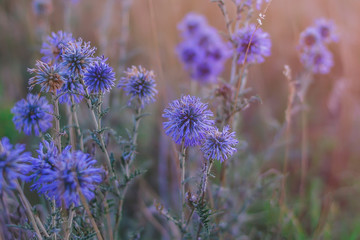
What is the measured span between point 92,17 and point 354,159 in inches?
196

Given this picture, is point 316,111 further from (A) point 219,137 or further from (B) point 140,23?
(A) point 219,137

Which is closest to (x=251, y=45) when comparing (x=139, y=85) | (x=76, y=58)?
(x=139, y=85)

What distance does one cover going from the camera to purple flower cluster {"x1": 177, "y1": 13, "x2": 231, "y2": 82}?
383 cm

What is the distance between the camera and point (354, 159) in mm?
3924

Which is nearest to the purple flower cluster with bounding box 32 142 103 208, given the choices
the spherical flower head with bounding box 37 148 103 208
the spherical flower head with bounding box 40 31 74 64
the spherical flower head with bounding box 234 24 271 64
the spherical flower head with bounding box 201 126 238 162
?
the spherical flower head with bounding box 37 148 103 208

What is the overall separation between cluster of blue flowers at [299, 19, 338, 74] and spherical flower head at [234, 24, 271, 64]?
0.82 meters

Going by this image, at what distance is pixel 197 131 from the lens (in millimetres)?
1473

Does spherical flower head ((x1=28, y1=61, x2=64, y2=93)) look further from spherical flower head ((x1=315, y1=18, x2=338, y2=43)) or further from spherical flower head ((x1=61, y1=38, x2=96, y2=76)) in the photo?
spherical flower head ((x1=315, y1=18, x2=338, y2=43))

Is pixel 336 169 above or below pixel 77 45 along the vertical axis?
above

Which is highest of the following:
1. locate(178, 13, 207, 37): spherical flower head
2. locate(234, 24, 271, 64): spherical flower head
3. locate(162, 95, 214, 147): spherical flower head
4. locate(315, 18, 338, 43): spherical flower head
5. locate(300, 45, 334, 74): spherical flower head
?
locate(178, 13, 207, 37): spherical flower head

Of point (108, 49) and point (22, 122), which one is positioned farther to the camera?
point (108, 49)

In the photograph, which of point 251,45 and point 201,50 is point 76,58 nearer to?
point 251,45

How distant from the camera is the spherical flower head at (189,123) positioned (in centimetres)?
147

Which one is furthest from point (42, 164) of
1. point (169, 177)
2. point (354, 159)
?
point (354, 159)
